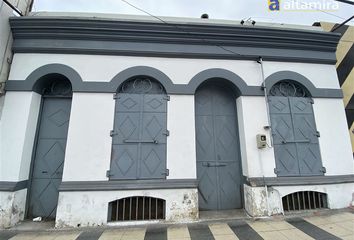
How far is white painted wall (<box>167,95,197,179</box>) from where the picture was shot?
4.12 meters

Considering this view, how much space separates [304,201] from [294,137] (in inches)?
65.1

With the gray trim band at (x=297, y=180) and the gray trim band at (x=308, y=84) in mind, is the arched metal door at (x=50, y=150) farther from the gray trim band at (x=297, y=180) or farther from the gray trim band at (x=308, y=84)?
the gray trim band at (x=308, y=84)

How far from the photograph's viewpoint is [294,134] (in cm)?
461

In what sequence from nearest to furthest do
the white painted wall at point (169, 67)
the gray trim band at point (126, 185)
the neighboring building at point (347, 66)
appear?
the gray trim band at point (126, 185) → the white painted wall at point (169, 67) → the neighboring building at point (347, 66)

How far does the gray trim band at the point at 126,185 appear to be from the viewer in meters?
3.79

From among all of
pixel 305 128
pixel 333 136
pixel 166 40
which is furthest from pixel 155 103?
pixel 333 136

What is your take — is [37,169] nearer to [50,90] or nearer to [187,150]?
[50,90]

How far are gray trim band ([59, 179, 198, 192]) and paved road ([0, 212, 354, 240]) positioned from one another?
0.80 m

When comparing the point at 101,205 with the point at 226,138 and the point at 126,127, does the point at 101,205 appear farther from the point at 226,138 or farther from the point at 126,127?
the point at 226,138

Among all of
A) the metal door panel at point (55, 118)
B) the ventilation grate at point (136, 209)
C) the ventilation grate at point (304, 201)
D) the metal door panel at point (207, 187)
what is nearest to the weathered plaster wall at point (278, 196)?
the ventilation grate at point (304, 201)

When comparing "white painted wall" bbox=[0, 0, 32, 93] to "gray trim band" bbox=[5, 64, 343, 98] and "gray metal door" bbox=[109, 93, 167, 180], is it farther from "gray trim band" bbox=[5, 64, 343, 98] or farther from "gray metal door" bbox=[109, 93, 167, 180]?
"gray metal door" bbox=[109, 93, 167, 180]

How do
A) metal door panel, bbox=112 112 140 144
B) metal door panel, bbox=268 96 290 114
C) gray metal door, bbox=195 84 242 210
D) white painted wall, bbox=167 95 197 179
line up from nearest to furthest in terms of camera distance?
white painted wall, bbox=167 95 197 179
metal door panel, bbox=112 112 140 144
gray metal door, bbox=195 84 242 210
metal door panel, bbox=268 96 290 114


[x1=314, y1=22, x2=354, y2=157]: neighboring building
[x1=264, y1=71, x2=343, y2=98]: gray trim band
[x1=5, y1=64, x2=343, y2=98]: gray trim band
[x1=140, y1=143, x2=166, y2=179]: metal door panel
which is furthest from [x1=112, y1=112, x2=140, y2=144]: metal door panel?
[x1=314, y1=22, x2=354, y2=157]: neighboring building

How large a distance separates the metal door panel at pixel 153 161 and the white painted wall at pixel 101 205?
1.26 feet
